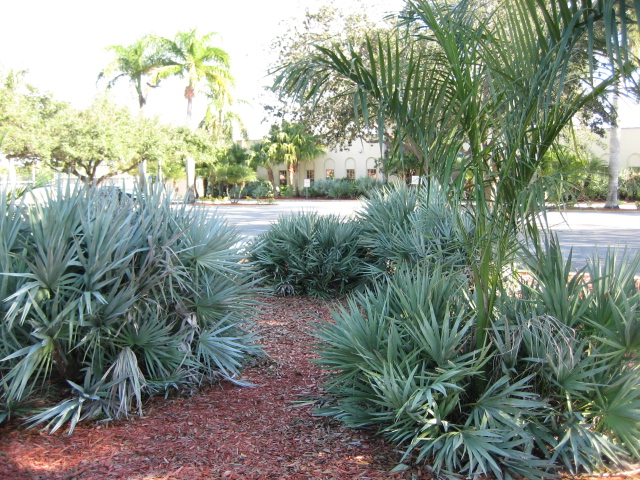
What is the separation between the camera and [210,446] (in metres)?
3.30

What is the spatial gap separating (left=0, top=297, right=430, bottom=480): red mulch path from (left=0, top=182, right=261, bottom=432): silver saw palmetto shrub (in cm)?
15

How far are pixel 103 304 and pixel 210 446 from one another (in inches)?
45.3

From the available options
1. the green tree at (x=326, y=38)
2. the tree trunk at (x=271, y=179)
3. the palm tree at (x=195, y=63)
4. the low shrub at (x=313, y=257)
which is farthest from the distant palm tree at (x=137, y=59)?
the low shrub at (x=313, y=257)

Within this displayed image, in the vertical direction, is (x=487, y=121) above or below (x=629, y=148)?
below

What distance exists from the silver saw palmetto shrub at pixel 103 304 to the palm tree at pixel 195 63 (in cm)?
3317

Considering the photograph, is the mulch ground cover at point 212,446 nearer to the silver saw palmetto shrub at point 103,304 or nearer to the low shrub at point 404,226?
the silver saw palmetto shrub at point 103,304

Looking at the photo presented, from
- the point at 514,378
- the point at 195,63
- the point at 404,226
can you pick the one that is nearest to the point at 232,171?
the point at 195,63

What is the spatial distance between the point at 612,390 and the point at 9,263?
368 cm

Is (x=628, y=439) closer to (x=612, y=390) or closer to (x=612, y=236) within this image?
(x=612, y=390)

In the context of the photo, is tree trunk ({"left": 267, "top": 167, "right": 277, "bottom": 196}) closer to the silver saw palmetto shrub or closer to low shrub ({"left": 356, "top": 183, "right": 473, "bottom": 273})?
low shrub ({"left": 356, "top": 183, "right": 473, "bottom": 273})

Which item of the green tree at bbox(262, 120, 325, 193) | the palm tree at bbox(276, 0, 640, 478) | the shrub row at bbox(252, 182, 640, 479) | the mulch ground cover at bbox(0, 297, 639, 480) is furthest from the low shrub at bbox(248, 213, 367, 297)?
the green tree at bbox(262, 120, 325, 193)

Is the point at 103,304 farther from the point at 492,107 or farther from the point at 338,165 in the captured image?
the point at 338,165

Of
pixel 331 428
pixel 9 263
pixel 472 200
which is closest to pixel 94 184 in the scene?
pixel 9 263

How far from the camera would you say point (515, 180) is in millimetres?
2998
